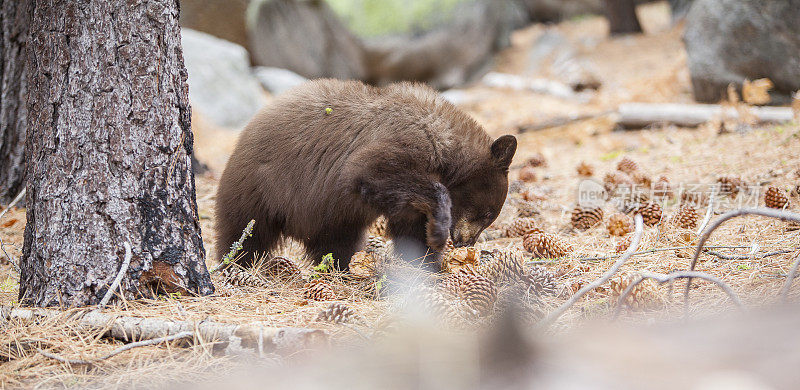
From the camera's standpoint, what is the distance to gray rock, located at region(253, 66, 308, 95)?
482 inches

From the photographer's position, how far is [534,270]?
3.12m

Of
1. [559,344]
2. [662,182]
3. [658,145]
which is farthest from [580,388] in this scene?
[658,145]

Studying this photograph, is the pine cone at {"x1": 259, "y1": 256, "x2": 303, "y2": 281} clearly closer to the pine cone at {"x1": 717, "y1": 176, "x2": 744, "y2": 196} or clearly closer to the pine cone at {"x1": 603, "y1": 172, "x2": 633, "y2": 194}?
the pine cone at {"x1": 603, "y1": 172, "x2": 633, "y2": 194}

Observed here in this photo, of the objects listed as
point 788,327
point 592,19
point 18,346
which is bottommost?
point 18,346

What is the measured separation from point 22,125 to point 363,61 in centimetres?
957

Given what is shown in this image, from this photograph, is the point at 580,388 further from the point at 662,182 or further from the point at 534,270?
the point at 662,182

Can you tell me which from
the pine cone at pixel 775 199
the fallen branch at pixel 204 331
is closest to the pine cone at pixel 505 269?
the fallen branch at pixel 204 331

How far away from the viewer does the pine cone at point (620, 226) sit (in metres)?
4.32

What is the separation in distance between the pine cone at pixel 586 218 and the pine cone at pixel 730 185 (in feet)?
3.36

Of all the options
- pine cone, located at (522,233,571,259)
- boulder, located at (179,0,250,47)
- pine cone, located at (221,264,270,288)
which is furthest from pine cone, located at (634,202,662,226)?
boulder, located at (179,0,250,47)

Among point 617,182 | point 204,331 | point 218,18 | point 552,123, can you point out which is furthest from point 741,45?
point 218,18

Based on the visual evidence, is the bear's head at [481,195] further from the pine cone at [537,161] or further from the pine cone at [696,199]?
the pine cone at [537,161]

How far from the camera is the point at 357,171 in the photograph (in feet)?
11.7

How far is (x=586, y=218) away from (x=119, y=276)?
332 centimetres
